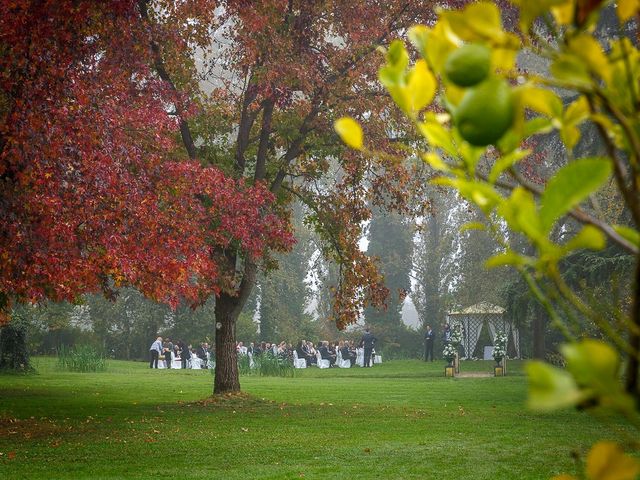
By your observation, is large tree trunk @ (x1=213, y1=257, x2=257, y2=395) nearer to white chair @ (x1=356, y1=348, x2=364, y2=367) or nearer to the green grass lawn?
the green grass lawn

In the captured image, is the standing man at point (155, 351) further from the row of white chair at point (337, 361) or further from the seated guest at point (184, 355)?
the row of white chair at point (337, 361)

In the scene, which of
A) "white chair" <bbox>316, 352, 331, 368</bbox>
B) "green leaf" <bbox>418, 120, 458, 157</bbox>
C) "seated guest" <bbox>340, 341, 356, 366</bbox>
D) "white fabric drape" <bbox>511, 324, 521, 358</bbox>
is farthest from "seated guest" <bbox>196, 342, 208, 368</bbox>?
"green leaf" <bbox>418, 120, 458, 157</bbox>

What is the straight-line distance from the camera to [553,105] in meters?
0.77

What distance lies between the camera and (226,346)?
16.3 m

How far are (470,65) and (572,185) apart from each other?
0.39 ft

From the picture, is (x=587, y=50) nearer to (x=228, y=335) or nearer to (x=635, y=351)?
(x=635, y=351)

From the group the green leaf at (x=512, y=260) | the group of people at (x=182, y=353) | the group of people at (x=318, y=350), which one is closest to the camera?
the green leaf at (x=512, y=260)

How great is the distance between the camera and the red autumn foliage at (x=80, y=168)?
31.9 feet

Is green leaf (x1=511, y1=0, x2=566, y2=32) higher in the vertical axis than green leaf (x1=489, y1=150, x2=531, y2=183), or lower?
higher

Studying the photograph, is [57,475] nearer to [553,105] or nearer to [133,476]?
[133,476]

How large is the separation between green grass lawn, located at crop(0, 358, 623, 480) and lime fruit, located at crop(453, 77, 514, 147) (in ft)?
25.0

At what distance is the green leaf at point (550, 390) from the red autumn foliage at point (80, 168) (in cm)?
943

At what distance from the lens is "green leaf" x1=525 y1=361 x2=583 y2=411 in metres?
0.50

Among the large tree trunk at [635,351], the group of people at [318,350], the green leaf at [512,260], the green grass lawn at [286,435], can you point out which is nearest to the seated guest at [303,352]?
the group of people at [318,350]
